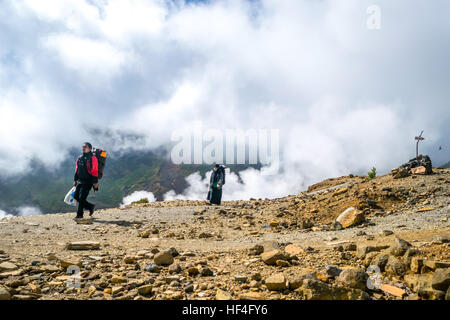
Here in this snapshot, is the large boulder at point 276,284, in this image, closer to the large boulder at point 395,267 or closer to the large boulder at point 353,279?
the large boulder at point 353,279

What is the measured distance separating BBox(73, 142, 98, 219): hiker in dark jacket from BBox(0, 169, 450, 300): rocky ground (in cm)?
155

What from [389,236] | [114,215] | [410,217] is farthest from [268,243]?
[114,215]

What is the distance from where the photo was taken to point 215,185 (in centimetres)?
1833

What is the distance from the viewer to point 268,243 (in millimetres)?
5926

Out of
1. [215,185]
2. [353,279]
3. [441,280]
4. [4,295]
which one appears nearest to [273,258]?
[353,279]

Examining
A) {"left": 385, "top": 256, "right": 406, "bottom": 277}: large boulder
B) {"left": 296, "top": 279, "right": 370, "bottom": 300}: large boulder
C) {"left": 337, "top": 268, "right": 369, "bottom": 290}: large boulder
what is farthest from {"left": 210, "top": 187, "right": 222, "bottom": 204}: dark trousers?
{"left": 296, "top": 279, "right": 370, "bottom": 300}: large boulder

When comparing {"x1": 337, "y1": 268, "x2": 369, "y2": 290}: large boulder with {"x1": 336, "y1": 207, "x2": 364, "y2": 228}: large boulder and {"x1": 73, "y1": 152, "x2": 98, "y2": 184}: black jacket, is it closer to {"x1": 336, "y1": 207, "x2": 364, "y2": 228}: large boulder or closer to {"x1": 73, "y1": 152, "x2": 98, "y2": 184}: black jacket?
{"x1": 336, "y1": 207, "x2": 364, "y2": 228}: large boulder

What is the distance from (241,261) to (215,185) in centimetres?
1323

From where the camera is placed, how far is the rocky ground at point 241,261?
3.69 meters

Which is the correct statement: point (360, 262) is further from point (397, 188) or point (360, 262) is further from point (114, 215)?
point (114, 215)

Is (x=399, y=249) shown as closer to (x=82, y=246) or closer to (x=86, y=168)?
(x=82, y=246)

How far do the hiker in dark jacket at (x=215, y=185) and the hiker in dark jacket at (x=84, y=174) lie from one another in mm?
8094

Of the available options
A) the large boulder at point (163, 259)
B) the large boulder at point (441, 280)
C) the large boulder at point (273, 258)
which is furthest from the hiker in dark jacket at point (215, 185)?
the large boulder at point (441, 280)
